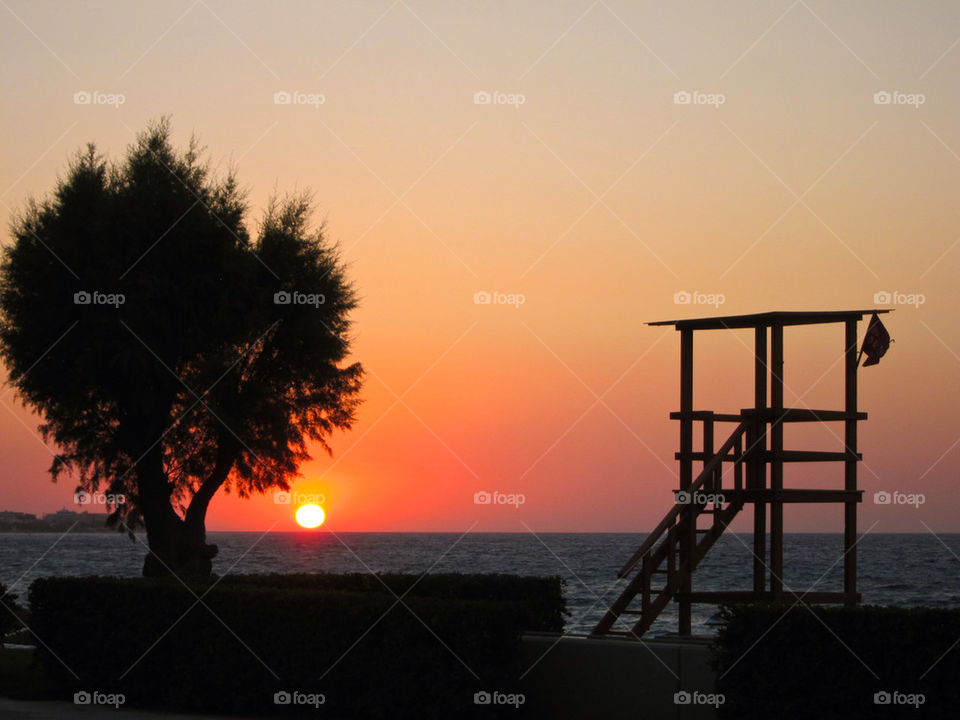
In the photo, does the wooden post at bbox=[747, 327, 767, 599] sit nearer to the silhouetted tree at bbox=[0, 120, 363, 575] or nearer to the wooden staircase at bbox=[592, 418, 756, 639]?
the wooden staircase at bbox=[592, 418, 756, 639]

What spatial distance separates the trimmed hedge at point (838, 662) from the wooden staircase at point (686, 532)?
3120 mm

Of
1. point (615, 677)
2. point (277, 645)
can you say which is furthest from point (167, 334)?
point (615, 677)

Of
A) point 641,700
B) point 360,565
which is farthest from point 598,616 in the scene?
point 360,565

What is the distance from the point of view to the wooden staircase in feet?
47.6

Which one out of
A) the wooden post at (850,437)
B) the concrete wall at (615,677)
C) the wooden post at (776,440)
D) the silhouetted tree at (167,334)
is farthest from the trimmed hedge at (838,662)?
the silhouetted tree at (167,334)

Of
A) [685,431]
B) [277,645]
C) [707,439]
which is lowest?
[277,645]

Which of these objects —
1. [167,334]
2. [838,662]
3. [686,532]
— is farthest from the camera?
[167,334]

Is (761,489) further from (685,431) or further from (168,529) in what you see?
(168,529)

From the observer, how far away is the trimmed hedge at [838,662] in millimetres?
10406

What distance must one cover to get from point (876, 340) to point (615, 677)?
20.3 feet

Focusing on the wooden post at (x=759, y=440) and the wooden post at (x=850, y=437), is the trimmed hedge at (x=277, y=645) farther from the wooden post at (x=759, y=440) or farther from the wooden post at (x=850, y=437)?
the wooden post at (x=850, y=437)

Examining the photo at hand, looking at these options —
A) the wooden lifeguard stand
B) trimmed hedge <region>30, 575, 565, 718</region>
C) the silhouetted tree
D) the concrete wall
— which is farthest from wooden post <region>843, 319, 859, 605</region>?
the silhouetted tree

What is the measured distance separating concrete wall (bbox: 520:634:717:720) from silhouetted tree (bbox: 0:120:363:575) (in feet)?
34.6

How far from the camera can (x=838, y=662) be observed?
10.8 meters
